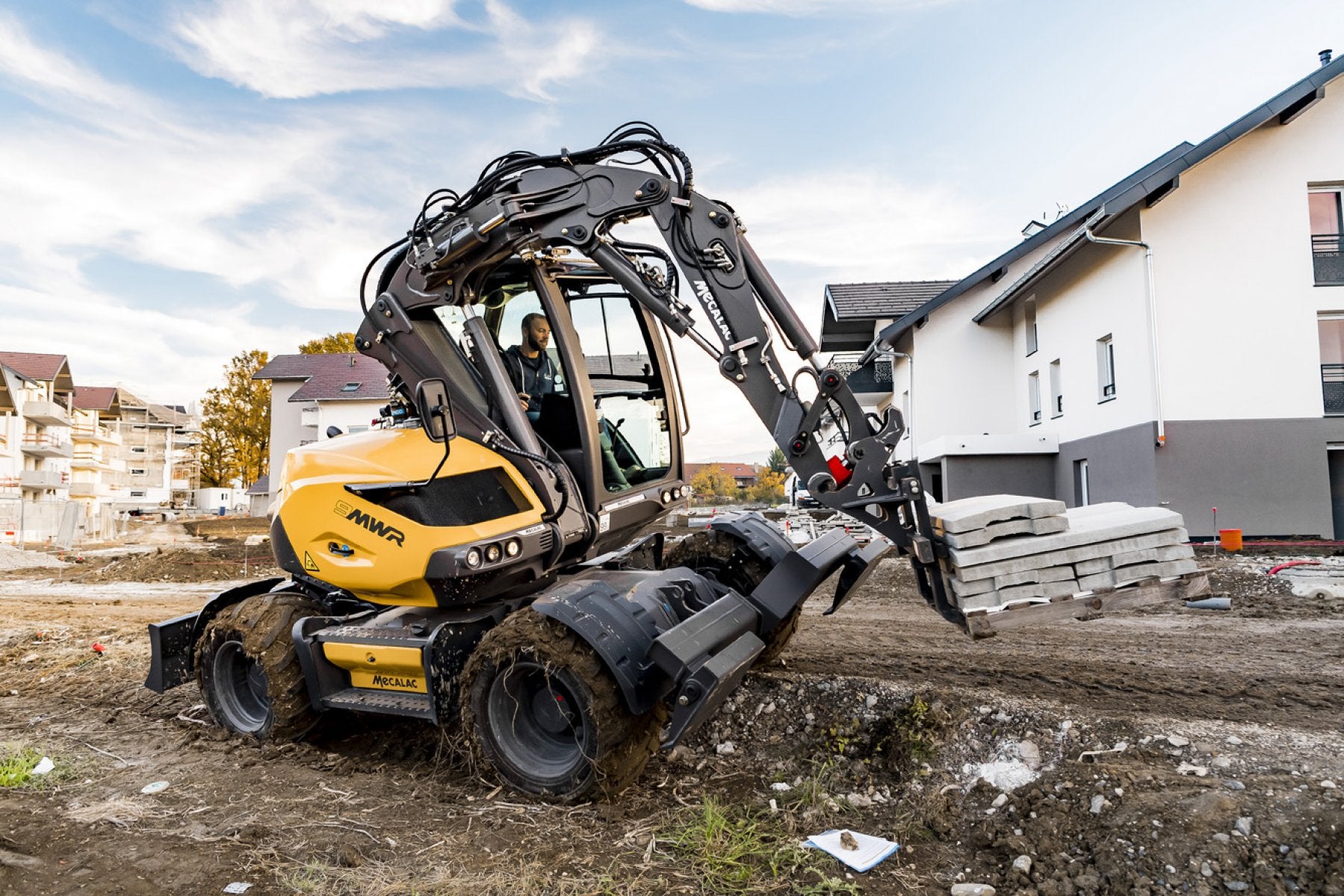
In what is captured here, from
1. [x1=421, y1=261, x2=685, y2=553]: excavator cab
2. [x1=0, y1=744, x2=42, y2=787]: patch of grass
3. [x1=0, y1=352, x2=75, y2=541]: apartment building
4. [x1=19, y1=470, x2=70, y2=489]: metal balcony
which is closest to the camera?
[x1=0, y1=744, x2=42, y2=787]: patch of grass

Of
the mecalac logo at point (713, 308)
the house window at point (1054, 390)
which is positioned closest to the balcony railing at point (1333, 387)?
the house window at point (1054, 390)

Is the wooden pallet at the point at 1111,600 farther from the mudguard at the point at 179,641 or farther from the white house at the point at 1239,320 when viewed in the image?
the white house at the point at 1239,320

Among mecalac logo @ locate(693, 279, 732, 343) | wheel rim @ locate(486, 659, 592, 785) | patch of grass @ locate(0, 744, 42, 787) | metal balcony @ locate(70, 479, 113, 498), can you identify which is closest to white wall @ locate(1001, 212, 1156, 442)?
mecalac logo @ locate(693, 279, 732, 343)

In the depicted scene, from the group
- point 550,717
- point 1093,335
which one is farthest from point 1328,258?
point 550,717

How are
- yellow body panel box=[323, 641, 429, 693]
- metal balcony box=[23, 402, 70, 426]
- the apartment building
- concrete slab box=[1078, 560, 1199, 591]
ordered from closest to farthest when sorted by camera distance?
concrete slab box=[1078, 560, 1199, 591]
yellow body panel box=[323, 641, 429, 693]
the apartment building
metal balcony box=[23, 402, 70, 426]

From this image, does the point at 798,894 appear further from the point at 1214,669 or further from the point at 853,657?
the point at 1214,669

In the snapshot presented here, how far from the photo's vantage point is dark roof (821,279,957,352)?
26.8 m

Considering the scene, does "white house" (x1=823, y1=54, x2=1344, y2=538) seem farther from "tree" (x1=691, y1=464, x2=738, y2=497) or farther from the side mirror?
"tree" (x1=691, y1=464, x2=738, y2=497)

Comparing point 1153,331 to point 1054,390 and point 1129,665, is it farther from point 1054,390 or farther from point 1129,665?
point 1129,665

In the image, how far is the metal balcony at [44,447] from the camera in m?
51.3

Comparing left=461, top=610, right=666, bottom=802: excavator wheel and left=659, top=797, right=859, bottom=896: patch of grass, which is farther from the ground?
left=461, top=610, right=666, bottom=802: excavator wheel

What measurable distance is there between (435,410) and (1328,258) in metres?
16.6

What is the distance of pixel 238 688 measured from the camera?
237 inches

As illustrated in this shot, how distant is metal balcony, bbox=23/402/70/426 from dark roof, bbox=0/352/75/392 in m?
1.45
